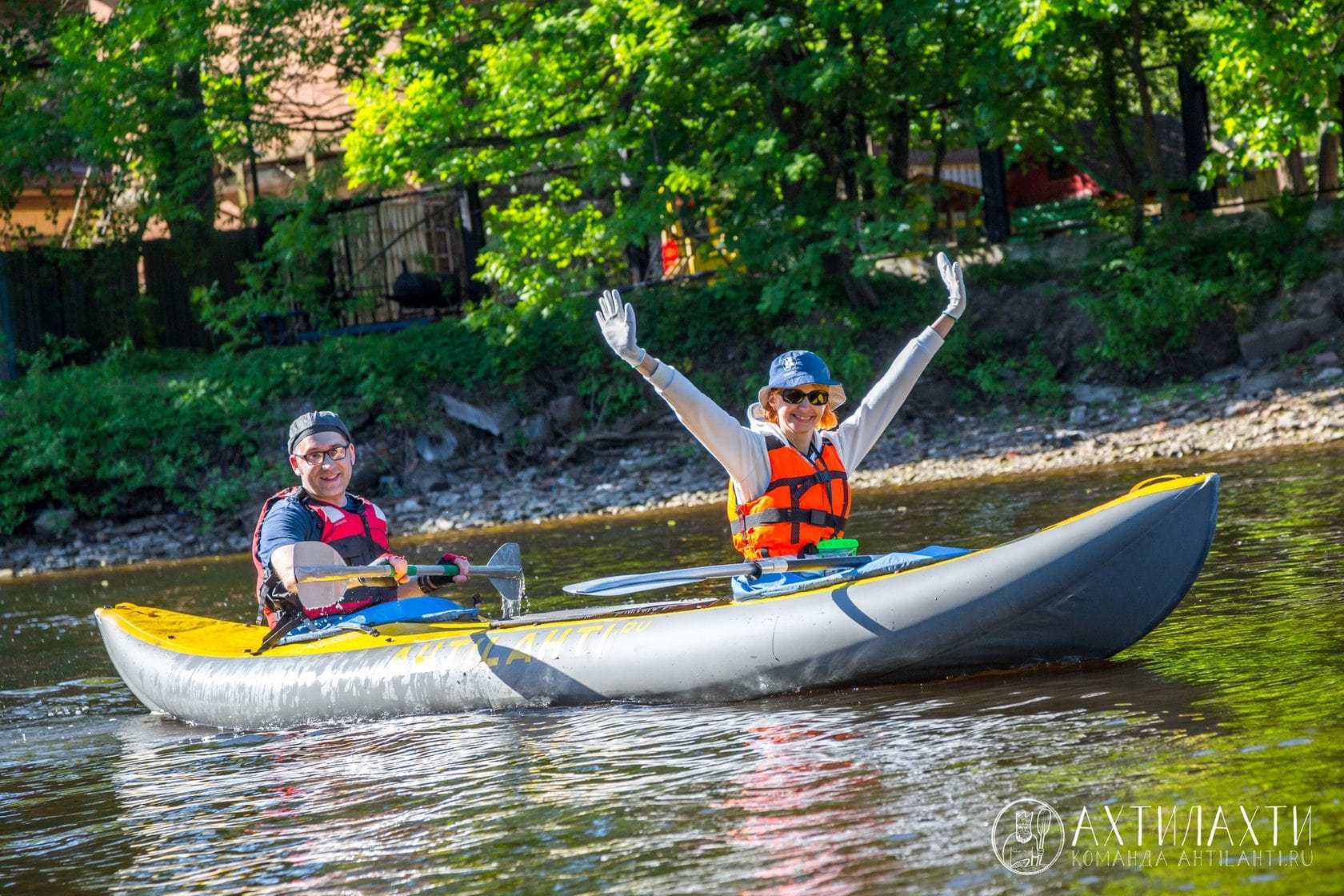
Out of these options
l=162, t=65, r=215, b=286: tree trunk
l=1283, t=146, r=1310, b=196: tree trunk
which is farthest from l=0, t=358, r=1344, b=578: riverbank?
l=162, t=65, r=215, b=286: tree trunk

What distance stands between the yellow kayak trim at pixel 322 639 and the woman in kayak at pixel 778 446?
1.21 ft

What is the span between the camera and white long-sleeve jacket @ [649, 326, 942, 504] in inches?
231

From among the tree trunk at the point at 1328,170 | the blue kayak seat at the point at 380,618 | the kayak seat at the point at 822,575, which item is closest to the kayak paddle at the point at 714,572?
the kayak seat at the point at 822,575

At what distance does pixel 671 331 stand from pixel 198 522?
512cm

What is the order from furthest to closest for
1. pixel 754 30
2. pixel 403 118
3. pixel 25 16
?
pixel 25 16 < pixel 403 118 < pixel 754 30

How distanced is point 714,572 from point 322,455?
185 centimetres

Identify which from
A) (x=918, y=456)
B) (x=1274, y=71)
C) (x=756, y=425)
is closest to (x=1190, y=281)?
(x=1274, y=71)

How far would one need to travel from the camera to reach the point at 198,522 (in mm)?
16094

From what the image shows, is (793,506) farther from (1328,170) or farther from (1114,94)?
(1328,170)

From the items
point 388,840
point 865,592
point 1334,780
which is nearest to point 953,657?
point 865,592

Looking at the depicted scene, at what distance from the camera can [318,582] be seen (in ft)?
21.9

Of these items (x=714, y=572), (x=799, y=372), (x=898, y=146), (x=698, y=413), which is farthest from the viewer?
(x=898, y=146)

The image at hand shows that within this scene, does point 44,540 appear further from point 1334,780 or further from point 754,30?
point 1334,780

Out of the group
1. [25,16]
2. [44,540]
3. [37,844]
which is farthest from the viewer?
[25,16]
